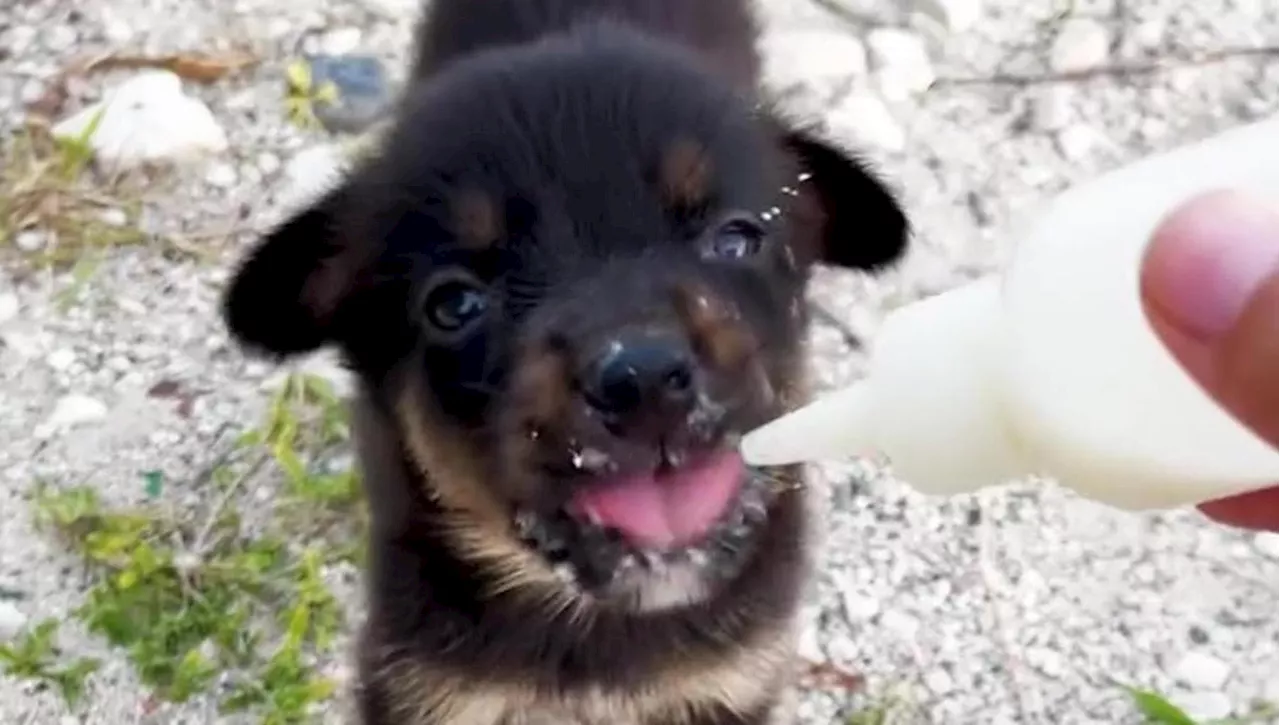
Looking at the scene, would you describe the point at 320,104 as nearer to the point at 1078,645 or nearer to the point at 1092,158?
the point at 1092,158

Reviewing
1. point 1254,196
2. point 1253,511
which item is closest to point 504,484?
point 1253,511

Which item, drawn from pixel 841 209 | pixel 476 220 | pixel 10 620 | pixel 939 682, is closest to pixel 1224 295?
pixel 476 220

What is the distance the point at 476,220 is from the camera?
1.79m

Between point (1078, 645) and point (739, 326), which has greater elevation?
point (739, 326)

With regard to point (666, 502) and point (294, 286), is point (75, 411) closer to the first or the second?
point (294, 286)

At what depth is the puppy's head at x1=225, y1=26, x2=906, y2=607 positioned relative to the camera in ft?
5.41

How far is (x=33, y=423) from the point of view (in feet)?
8.70

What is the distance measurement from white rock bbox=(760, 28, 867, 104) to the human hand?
198 centimetres

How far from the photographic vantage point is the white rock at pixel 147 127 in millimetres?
2869

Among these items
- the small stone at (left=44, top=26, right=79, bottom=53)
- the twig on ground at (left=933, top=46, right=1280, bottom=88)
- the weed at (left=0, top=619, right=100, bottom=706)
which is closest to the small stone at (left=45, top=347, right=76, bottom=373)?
the weed at (left=0, top=619, right=100, bottom=706)

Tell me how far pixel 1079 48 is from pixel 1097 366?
6.66 ft

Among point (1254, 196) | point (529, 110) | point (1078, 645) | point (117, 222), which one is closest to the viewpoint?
point (1254, 196)

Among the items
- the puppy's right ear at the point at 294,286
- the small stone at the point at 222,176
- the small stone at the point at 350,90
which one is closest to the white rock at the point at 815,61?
the small stone at the point at 350,90

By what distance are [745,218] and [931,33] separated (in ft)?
4.37
